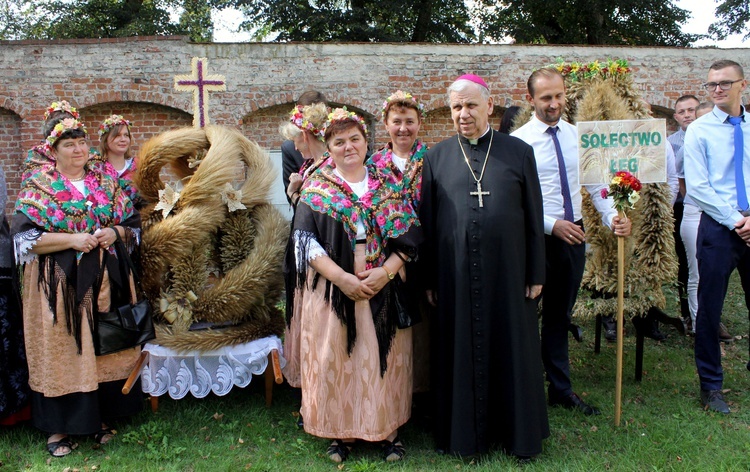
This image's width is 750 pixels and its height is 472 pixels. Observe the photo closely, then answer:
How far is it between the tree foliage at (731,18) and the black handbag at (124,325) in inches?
854

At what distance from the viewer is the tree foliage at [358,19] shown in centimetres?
1739

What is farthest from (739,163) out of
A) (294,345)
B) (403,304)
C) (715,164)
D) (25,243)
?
(25,243)

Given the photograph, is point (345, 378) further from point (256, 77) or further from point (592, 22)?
point (592, 22)

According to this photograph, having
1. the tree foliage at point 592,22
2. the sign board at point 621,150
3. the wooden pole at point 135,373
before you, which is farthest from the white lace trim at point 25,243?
the tree foliage at point 592,22

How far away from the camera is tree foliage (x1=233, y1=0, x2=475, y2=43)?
685 inches

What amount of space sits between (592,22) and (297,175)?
16.8 meters

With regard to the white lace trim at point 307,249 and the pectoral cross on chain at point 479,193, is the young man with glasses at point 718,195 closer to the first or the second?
the pectoral cross on chain at point 479,193

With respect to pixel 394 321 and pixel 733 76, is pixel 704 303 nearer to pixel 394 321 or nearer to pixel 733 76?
pixel 733 76

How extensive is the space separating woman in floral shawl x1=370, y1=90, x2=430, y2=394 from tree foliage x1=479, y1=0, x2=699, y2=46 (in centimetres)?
1608

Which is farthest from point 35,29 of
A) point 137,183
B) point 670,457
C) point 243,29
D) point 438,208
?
point 670,457

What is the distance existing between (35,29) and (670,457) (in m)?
20.9

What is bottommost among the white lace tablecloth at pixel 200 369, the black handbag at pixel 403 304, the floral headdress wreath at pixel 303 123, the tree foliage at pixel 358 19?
the white lace tablecloth at pixel 200 369

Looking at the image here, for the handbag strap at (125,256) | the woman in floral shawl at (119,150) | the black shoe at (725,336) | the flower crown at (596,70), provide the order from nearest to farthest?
the handbag strap at (125,256) < the woman in floral shawl at (119,150) < the flower crown at (596,70) < the black shoe at (725,336)

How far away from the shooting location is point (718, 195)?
4219mm
